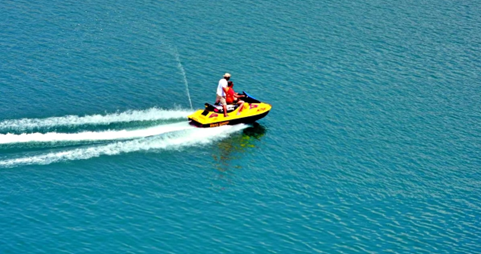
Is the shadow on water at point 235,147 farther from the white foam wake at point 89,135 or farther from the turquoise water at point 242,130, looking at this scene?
Result: the white foam wake at point 89,135

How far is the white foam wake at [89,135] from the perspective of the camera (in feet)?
156

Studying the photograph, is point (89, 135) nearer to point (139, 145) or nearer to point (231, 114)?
point (139, 145)

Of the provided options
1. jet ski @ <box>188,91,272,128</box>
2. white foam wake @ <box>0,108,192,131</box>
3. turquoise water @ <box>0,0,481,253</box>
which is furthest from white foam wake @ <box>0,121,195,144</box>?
white foam wake @ <box>0,108,192,131</box>

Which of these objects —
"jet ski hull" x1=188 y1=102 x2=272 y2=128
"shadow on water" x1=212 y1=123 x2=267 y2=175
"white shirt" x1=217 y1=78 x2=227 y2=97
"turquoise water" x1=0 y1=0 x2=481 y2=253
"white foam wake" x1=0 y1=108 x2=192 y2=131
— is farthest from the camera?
"white shirt" x1=217 y1=78 x2=227 y2=97

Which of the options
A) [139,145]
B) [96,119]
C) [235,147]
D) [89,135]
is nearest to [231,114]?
[235,147]

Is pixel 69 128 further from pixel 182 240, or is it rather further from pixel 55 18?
pixel 55 18

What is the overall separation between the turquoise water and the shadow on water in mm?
146

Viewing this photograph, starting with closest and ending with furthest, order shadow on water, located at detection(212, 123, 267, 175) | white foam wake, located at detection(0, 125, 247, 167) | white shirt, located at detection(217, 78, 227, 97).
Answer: white foam wake, located at detection(0, 125, 247, 167) → shadow on water, located at detection(212, 123, 267, 175) → white shirt, located at detection(217, 78, 227, 97)

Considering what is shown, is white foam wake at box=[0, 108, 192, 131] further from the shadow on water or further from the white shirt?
the shadow on water

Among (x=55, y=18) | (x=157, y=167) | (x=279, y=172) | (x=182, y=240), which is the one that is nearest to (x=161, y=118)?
(x=157, y=167)

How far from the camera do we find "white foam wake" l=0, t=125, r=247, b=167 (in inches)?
1815

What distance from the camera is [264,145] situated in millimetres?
52656

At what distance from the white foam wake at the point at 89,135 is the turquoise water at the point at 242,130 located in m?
0.15

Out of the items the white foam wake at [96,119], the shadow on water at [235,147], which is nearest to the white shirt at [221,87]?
the white foam wake at [96,119]
